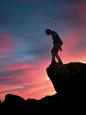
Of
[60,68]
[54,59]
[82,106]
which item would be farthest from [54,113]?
[54,59]

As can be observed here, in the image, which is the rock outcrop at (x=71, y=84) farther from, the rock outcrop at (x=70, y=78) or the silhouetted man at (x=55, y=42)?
the silhouetted man at (x=55, y=42)

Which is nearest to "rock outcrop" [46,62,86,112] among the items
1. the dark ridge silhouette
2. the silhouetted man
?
the dark ridge silhouette

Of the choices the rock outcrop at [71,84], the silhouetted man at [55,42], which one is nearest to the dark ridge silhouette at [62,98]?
the rock outcrop at [71,84]

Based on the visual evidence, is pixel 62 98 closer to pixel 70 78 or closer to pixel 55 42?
pixel 70 78

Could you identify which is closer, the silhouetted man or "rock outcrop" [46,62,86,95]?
"rock outcrop" [46,62,86,95]

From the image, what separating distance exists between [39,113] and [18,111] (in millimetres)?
1347

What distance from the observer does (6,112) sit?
730 centimetres

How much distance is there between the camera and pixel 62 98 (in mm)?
8820

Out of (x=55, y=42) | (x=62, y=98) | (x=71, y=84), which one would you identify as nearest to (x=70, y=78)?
(x=71, y=84)

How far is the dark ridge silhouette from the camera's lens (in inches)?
294

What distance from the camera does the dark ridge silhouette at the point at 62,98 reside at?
294 inches

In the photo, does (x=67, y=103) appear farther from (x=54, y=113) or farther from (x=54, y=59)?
(x=54, y=59)

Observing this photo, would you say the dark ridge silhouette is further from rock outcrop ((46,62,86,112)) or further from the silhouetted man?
the silhouetted man

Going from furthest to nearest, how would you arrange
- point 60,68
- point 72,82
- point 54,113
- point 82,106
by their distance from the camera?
point 60,68
point 72,82
point 82,106
point 54,113
